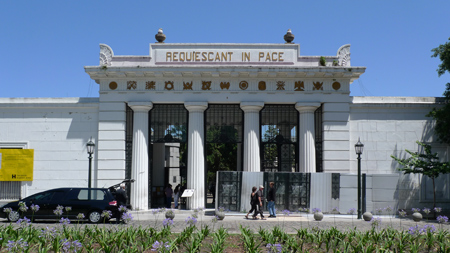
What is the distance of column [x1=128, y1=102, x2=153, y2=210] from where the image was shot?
2423 centimetres

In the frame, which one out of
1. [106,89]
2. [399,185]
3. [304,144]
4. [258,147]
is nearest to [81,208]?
[106,89]

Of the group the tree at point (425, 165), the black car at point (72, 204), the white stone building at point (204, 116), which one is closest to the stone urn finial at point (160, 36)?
the white stone building at point (204, 116)

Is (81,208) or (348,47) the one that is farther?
(348,47)

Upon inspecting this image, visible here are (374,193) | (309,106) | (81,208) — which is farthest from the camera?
(309,106)

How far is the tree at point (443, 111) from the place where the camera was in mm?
22766

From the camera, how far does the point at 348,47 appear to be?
24641 millimetres

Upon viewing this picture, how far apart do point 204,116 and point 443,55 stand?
12419 mm

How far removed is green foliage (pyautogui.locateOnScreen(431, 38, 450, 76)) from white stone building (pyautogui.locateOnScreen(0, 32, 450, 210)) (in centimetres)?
223

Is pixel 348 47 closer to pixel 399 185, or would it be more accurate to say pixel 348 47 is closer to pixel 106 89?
pixel 399 185

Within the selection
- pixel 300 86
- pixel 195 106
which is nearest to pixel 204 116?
pixel 195 106

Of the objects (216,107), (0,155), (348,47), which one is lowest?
(0,155)

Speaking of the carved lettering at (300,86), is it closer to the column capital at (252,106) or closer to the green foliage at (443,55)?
the column capital at (252,106)

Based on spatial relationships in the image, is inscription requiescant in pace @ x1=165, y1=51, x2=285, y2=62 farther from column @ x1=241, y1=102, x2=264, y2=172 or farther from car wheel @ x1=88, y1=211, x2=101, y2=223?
car wheel @ x1=88, y1=211, x2=101, y2=223

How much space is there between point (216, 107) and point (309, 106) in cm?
496
